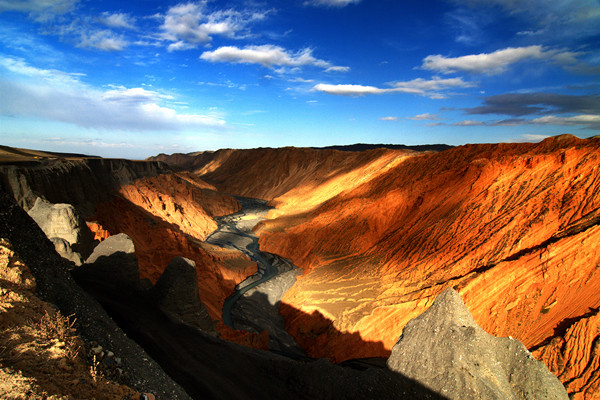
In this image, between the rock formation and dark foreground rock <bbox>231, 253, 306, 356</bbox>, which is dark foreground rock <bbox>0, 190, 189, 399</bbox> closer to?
dark foreground rock <bbox>231, 253, 306, 356</bbox>

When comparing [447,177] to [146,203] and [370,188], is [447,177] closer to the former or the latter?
[370,188]

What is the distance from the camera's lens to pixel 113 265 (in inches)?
407

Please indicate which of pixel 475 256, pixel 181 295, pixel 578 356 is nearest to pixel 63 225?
pixel 181 295

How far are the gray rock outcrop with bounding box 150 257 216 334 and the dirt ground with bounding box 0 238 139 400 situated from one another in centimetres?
673

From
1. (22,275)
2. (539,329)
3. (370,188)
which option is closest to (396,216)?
(370,188)

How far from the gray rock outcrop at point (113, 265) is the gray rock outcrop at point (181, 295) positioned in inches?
37.5

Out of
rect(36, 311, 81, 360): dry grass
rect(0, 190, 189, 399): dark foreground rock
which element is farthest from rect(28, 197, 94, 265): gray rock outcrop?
rect(36, 311, 81, 360): dry grass

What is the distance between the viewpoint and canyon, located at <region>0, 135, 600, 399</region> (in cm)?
988

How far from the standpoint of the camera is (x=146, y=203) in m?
31.1

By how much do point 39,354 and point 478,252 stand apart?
14.6 m

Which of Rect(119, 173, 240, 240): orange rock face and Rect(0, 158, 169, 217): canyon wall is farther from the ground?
Rect(0, 158, 169, 217): canyon wall

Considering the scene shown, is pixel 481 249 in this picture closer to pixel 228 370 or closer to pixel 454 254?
pixel 454 254

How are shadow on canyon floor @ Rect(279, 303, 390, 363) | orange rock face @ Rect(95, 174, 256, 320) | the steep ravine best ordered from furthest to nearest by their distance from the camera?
orange rock face @ Rect(95, 174, 256, 320), the steep ravine, shadow on canyon floor @ Rect(279, 303, 390, 363)

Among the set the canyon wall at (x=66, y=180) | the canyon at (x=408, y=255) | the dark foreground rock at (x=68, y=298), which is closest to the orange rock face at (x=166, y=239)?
the canyon at (x=408, y=255)
